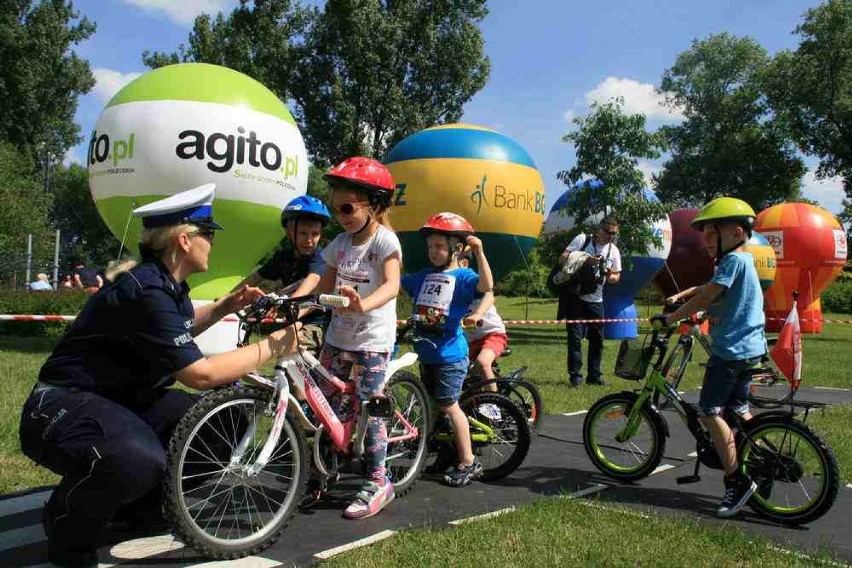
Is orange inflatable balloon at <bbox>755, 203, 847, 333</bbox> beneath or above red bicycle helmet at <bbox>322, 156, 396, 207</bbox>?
above

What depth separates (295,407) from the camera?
3.62 meters

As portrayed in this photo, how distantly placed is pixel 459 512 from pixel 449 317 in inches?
52.6

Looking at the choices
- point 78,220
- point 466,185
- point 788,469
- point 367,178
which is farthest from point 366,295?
point 78,220

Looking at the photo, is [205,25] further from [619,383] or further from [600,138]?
[619,383]

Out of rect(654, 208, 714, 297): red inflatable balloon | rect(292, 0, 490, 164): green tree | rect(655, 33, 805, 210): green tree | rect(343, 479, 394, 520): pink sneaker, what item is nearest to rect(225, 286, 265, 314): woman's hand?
rect(343, 479, 394, 520): pink sneaker

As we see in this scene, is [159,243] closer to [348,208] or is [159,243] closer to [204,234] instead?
[204,234]

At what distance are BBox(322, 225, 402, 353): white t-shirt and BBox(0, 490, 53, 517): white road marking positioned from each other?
6.17 ft

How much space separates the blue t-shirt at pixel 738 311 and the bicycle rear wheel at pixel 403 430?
1.87 meters

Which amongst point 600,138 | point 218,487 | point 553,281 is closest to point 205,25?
point 600,138

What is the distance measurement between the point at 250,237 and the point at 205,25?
975 inches

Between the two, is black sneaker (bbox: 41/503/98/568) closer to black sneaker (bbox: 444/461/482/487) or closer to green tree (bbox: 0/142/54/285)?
black sneaker (bbox: 444/461/482/487)

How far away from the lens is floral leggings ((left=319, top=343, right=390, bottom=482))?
163 inches

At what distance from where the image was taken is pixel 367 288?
13.8ft

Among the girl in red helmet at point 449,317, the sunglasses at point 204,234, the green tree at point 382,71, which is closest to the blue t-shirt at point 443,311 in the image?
the girl in red helmet at point 449,317
